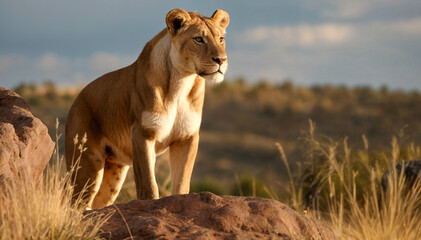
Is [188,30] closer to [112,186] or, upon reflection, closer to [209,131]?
[112,186]

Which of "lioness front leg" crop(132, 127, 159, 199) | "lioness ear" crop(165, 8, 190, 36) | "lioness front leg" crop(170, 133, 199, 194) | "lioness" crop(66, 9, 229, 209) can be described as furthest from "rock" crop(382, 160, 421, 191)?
"lioness ear" crop(165, 8, 190, 36)

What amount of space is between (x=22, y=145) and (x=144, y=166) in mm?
1709

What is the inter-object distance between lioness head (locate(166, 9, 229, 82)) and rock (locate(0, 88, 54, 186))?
1.79m

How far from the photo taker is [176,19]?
692 cm

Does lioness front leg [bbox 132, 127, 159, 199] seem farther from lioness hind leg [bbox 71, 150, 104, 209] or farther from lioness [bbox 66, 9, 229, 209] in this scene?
lioness hind leg [bbox 71, 150, 104, 209]

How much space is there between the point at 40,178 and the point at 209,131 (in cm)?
3188

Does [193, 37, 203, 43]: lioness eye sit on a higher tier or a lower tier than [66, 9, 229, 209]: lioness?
higher

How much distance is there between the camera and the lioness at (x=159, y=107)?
6.77 m

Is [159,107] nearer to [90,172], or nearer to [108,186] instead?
[90,172]

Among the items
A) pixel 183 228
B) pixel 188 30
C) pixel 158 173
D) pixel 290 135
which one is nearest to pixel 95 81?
pixel 188 30

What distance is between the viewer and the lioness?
677 centimetres

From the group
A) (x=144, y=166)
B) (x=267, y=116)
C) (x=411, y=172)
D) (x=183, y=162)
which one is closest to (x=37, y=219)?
(x=144, y=166)

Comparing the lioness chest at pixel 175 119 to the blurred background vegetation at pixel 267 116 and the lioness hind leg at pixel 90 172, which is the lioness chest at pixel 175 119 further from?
the blurred background vegetation at pixel 267 116

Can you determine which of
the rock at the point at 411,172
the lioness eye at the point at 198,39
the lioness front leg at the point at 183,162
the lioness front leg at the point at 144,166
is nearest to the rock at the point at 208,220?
the lioness front leg at the point at 144,166
